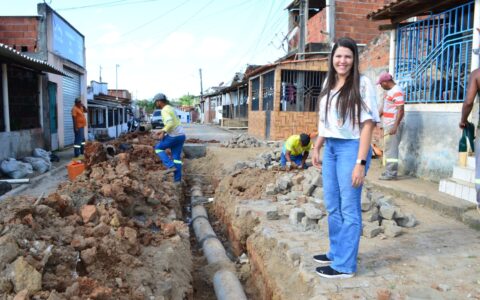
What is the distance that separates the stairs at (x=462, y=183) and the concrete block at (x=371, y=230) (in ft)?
5.07

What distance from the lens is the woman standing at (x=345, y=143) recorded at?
2861 mm

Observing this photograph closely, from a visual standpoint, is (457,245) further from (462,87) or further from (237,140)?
(237,140)

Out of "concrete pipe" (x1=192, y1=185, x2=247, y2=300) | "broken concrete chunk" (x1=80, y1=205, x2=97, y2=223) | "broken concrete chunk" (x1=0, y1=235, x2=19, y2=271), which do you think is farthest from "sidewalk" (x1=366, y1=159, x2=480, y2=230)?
"broken concrete chunk" (x1=0, y1=235, x2=19, y2=271)

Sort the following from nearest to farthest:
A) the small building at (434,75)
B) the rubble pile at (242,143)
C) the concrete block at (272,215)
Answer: the concrete block at (272,215) < the small building at (434,75) < the rubble pile at (242,143)

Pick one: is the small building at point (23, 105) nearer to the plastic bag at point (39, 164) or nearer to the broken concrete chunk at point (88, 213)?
the plastic bag at point (39, 164)

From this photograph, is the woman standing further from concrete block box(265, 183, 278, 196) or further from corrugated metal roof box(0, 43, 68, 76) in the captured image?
corrugated metal roof box(0, 43, 68, 76)

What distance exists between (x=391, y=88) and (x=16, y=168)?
7.27 metres

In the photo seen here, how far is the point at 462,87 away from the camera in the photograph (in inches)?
238

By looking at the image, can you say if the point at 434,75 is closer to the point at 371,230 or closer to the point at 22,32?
the point at 371,230

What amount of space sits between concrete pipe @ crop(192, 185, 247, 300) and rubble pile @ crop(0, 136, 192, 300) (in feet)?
1.05

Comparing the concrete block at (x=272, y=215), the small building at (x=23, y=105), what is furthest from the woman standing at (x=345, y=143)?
the small building at (x=23, y=105)

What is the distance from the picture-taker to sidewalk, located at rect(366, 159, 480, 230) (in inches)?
180

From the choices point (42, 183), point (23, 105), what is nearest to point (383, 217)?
point (42, 183)

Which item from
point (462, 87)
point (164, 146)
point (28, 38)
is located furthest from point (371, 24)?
point (28, 38)
